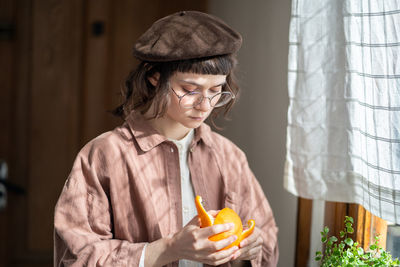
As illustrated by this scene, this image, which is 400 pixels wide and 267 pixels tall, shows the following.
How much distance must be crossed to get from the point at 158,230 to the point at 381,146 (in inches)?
22.9

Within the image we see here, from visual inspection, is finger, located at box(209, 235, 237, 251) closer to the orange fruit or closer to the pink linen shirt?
the orange fruit

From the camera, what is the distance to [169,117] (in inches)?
56.6

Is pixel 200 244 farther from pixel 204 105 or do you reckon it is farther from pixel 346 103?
pixel 346 103

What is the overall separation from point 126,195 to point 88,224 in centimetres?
12

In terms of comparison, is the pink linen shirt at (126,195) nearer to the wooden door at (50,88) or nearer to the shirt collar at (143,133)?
the shirt collar at (143,133)

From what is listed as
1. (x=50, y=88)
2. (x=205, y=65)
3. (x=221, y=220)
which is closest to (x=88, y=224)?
(x=221, y=220)

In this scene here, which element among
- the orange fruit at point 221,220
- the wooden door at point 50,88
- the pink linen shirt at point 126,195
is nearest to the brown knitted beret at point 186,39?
the pink linen shirt at point 126,195

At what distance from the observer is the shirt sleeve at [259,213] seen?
1.54m

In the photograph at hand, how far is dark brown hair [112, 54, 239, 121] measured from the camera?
1.30 m

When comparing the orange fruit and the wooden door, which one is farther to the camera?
the wooden door

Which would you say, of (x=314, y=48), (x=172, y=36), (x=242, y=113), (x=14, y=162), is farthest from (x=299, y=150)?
(x=14, y=162)

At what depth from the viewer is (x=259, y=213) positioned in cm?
158

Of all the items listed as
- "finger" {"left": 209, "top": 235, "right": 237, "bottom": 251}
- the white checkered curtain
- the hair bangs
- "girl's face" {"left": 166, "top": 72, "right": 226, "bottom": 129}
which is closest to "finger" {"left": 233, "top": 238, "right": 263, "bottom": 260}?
"finger" {"left": 209, "top": 235, "right": 237, "bottom": 251}

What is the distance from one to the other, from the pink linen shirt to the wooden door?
1.44 metres
